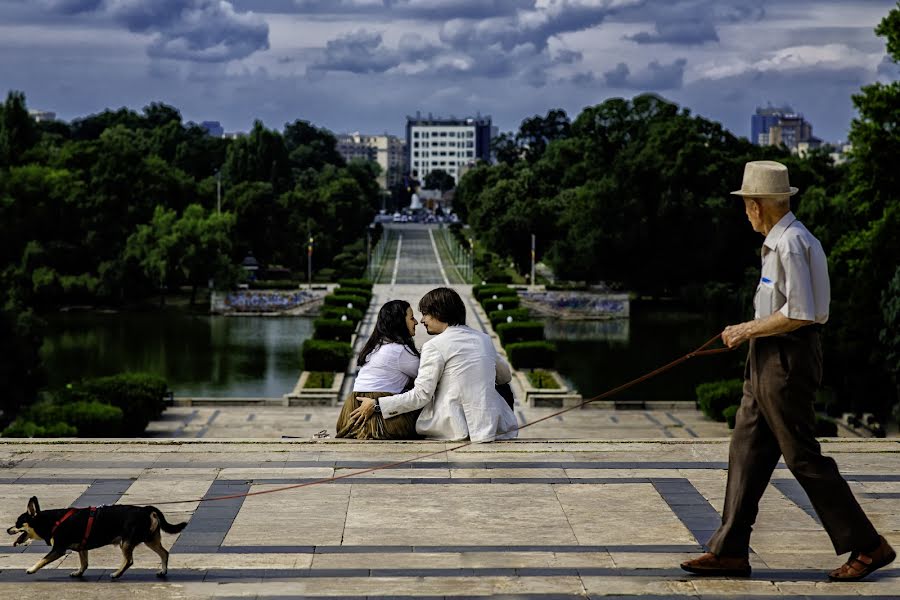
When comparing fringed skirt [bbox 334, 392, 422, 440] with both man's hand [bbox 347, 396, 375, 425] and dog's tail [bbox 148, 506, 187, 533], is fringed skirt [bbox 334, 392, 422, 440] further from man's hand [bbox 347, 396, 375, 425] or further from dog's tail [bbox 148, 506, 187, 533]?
dog's tail [bbox 148, 506, 187, 533]

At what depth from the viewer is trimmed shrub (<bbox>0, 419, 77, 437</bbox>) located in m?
23.3

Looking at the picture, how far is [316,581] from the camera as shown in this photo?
6.98 metres

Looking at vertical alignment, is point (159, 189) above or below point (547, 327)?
above

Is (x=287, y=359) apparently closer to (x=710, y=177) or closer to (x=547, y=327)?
(x=547, y=327)

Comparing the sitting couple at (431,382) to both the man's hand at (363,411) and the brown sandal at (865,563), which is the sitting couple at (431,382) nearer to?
the man's hand at (363,411)

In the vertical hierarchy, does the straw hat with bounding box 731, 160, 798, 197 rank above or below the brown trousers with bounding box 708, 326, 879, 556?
above

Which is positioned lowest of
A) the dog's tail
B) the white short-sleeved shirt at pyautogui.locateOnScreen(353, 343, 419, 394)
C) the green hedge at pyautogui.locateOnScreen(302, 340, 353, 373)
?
the green hedge at pyautogui.locateOnScreen(302, 340, 353, 373)

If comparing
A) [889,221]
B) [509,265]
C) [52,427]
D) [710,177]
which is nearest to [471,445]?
[52,427]

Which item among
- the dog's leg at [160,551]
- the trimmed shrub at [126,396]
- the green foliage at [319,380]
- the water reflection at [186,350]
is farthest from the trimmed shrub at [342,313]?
the dog's leg at [160,551]

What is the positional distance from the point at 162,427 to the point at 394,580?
2448 cm

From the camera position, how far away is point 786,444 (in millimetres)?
6707

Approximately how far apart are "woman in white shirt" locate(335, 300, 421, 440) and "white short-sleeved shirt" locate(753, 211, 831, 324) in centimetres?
407

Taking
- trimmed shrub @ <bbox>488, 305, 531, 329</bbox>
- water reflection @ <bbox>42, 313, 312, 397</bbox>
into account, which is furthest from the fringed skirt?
trimmed shrub @ <bbox>488, 305, 531, 329</bbox>

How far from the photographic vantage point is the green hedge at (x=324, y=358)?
37906 mm
